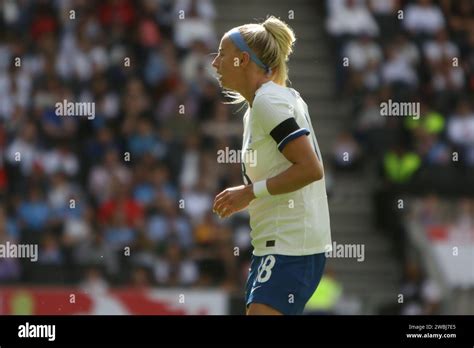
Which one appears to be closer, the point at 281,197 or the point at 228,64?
the point at 281,197

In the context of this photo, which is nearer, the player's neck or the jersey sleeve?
the jersey sleeve

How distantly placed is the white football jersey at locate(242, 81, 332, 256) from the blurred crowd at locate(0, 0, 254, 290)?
5996mm

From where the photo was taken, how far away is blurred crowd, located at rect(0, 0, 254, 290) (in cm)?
1195

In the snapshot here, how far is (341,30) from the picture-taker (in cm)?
1440

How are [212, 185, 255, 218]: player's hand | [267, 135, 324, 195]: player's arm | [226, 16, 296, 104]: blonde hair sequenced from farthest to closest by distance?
1. [226, 16, 296, 104]: blonde hair
2. [212, 185, 255, 218]: player's hand
3. [267, 135, 324, 195]: player's arm

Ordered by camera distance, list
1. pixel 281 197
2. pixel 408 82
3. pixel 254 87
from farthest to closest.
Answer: pixel 408 82 → pixel 254 87 → pixel 281 197

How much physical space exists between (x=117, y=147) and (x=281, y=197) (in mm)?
7307

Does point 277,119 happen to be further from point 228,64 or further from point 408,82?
point 408,82

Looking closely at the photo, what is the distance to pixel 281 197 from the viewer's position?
5.77 meters

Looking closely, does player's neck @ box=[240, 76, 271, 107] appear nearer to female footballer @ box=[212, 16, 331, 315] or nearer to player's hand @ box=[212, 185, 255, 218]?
female footballer @ box=[212, 16, 331, 315]

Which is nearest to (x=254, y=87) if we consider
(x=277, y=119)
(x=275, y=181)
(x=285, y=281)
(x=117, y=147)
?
(x=277, y=119)

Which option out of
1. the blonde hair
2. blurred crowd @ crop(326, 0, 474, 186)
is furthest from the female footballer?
blurred crowd @ crop(326, 0, 474, 186)
